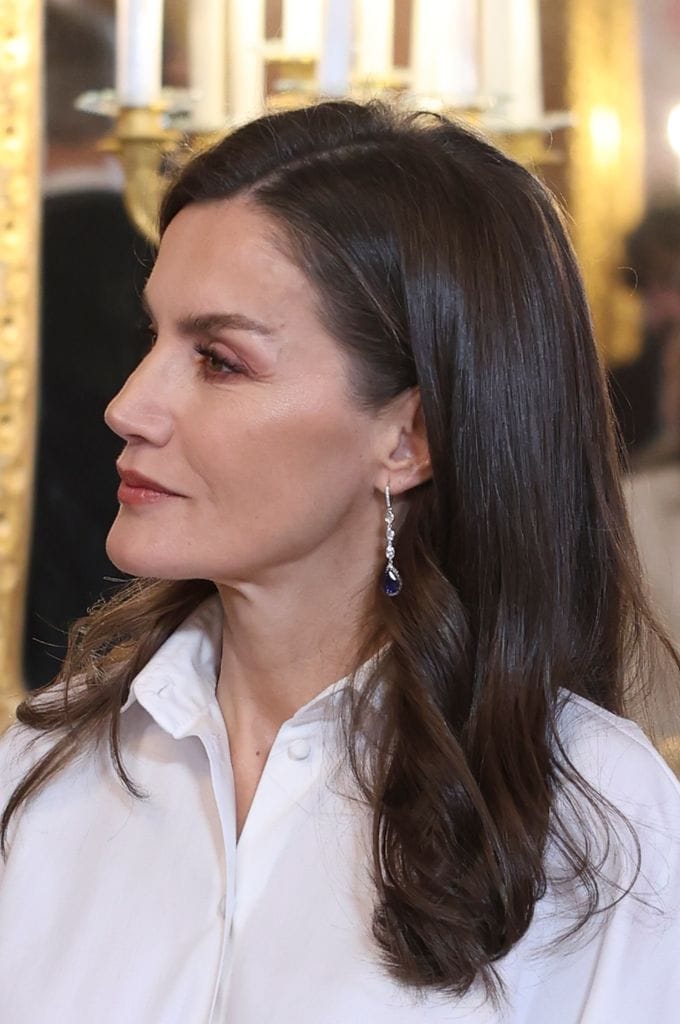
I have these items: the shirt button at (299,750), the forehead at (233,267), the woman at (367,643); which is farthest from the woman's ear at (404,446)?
the shirt button at (299,750)

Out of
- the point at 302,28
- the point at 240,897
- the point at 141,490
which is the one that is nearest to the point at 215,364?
the point at 141,490

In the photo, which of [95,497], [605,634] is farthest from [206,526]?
[95,497]

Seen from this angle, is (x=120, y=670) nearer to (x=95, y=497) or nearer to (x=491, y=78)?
(x=95, y=497)

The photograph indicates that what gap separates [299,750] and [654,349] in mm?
1082

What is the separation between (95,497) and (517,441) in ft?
4.03

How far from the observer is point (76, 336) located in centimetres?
240

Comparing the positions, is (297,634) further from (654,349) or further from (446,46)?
(446,46)

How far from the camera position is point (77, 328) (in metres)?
2.40

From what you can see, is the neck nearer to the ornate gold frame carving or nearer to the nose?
the nose

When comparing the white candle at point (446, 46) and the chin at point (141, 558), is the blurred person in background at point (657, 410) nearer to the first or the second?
the white candle at point (446, 46)

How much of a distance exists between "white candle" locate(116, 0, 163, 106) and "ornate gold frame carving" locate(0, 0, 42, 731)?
154 millimetres

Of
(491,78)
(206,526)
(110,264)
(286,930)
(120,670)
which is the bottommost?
(286,930)

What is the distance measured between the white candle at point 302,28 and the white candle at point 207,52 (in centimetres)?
11

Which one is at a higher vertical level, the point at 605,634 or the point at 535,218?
the point at 535,218
